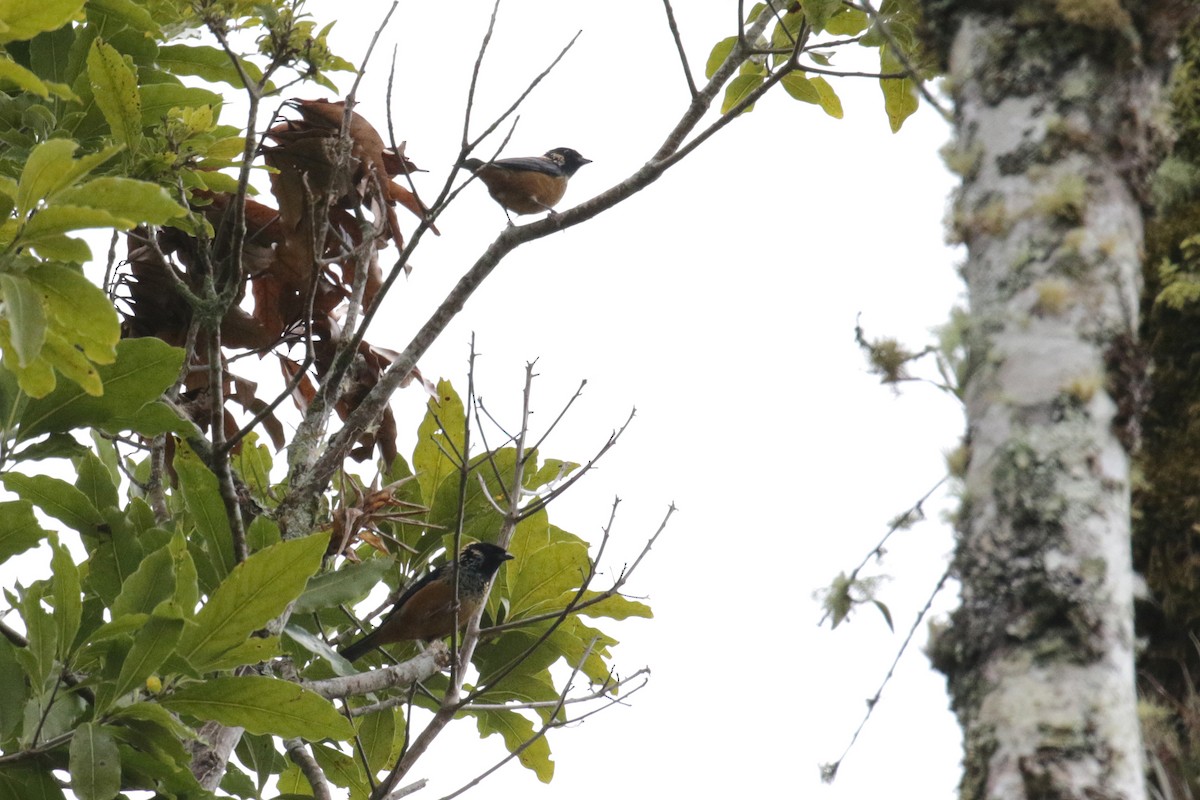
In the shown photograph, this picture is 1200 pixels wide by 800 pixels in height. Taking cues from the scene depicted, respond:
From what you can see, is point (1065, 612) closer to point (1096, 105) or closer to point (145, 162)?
point (1096, 105)

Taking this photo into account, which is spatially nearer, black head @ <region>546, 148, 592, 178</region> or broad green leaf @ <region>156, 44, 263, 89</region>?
broad green leaf @ <region>156, 44, 263, 89</region>

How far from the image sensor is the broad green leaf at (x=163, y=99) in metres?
3.46

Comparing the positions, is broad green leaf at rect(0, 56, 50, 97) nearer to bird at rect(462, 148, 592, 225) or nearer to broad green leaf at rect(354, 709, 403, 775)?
broad green leaf at rect(354, 709, 403, 775)

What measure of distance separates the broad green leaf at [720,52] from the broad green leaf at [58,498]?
92.9 inches

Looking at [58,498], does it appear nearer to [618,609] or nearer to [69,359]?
[69,359]

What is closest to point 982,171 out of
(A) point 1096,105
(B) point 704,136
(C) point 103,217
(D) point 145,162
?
(A) point 1096,105

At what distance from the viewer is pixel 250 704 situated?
9.61ft

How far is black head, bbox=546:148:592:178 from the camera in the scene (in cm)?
846

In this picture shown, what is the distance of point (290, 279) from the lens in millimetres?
4191

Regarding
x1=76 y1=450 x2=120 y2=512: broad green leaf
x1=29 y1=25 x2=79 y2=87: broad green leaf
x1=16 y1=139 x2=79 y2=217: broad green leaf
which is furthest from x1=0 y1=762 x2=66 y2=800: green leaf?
x1=29 y1=25 x2=79 y2=87: broad green leaf

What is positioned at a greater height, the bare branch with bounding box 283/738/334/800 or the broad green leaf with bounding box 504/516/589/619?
the broad green leaf with bounding box 504/516/589/619

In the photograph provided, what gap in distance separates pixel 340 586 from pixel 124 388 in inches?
35.1

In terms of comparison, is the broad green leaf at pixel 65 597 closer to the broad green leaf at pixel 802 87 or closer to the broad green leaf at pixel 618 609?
the broad green leaf at pixel 618 609

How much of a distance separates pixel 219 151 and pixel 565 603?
1.83 meters
